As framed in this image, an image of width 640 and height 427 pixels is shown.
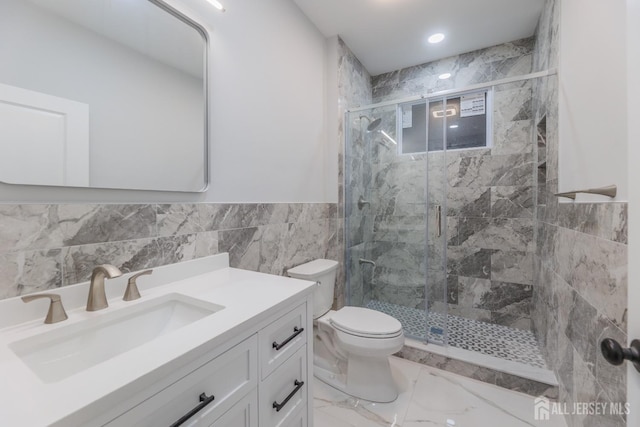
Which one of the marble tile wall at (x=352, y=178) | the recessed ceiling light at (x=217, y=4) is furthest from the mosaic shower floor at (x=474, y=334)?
the recessed ceiling light at (x=217, y=4)

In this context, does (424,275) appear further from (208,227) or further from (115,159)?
(115,159)

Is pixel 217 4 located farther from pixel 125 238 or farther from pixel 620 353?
pixel 620 353

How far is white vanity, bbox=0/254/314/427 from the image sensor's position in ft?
1.52

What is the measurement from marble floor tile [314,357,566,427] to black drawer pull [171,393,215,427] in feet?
3.62

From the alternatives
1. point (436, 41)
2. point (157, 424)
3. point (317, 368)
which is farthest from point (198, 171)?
point (436, 41)

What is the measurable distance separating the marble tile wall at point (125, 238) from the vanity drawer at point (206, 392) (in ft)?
1.89

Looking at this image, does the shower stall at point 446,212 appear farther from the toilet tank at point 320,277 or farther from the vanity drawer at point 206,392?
the vanity drawer at point 206,392

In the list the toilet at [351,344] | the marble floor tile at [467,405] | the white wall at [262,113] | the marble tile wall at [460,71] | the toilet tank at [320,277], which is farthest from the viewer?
the marble tile wall at [460,71]

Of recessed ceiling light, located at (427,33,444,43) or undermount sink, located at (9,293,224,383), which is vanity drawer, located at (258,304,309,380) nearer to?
undermount sink, located at (9,293,224,383)

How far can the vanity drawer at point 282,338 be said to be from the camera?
2.70ft

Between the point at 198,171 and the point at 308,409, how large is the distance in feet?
3.75

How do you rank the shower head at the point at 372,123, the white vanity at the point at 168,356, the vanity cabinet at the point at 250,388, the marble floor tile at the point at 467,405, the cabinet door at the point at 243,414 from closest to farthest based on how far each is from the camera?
the white vanity at the point at 168,356 < the vanity cabinet at the point at 250,388 < the cabinet door at the point at 243,414 < the marble floor tile at the point at 467,405 < the shower head at the point at 372,123

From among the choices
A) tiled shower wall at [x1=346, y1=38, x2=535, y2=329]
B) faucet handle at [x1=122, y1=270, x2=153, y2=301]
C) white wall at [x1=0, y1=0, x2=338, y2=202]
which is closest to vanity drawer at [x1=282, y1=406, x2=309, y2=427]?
faucet handle at [x1=122, y1=270, x2=153, y2=301]

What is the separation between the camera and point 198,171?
4.06 ft
